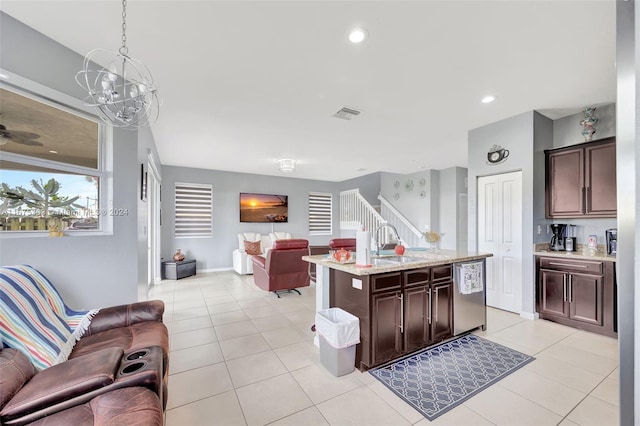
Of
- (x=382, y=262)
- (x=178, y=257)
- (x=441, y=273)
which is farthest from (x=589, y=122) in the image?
(x=178, y=257)

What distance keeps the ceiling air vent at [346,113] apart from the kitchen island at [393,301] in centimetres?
198

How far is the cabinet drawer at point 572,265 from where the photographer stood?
3088mm

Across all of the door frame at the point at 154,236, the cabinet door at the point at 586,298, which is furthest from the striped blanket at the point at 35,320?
the cabinet door at the point at 586,298

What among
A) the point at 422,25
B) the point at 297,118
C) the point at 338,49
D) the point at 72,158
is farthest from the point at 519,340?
the point at 72,158

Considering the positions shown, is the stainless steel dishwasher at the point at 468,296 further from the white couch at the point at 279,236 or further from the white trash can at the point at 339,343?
the white couch at the point at 279,236

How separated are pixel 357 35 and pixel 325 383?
279 centimetres

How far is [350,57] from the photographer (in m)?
2.34

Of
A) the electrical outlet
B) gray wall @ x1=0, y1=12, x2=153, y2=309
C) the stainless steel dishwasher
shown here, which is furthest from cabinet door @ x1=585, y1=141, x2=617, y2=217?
gray wall @ x1=0, y1=12, x2=153, y2=309

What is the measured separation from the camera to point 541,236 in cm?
366

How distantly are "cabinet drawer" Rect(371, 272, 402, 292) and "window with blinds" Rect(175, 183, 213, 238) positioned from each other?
571cm

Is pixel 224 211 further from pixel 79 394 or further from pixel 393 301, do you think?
pixel 79 394

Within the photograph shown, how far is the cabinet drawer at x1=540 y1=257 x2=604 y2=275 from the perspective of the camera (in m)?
3.09

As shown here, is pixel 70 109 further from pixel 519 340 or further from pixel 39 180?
pixel 519 340

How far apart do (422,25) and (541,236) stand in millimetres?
3338
